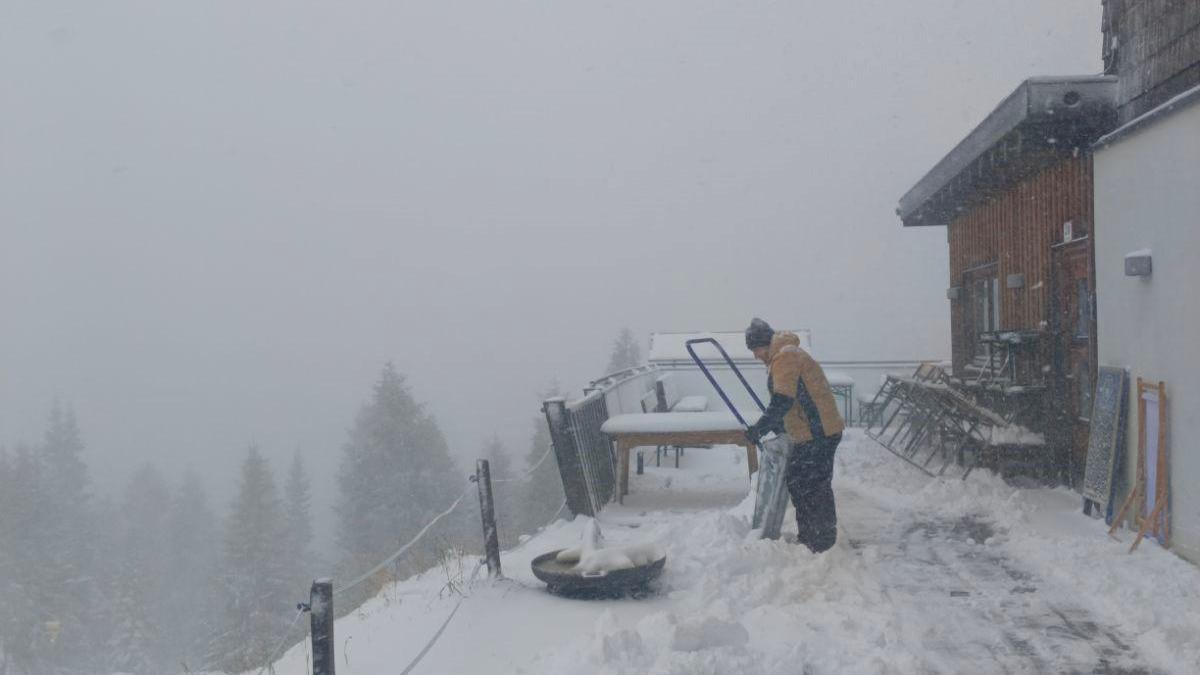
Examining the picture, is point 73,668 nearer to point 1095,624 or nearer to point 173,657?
point 173,657

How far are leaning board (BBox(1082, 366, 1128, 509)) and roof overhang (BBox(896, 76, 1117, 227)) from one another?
6.89 ft

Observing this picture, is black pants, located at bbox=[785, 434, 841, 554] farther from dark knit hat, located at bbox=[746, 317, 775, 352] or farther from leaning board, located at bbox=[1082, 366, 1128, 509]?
leaning board, located at bbox=[1082, 366, 1128, 509]

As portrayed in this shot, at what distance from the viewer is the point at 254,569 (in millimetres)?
43125

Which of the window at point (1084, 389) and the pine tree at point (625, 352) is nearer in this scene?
the window at point (1084, 389)

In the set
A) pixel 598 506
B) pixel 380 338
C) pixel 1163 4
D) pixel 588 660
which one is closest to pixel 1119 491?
pixel 1163 4

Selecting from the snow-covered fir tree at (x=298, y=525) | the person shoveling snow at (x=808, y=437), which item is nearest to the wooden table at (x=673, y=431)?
the person shoveling snow at (x=808, y=437)

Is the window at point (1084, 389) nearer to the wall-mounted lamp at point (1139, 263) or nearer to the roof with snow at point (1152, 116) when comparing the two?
the wall-mounted lamp at point (1139, 263)

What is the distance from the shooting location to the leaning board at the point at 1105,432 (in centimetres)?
739

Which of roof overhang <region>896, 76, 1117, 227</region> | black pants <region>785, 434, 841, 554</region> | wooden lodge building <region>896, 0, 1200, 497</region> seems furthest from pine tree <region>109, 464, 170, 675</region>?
black pants <region>785, 434, 841, 554</region>

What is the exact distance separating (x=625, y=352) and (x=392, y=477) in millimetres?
20782

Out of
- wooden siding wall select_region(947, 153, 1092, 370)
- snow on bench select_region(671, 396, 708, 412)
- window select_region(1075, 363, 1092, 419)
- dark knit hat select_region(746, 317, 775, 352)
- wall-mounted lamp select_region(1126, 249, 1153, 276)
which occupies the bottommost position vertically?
snow on bench select_region(671, 396, 708, 412)

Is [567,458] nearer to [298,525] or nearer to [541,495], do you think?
[541,495]

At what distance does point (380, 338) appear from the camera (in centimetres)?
16600

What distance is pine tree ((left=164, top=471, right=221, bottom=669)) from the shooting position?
5303cm
